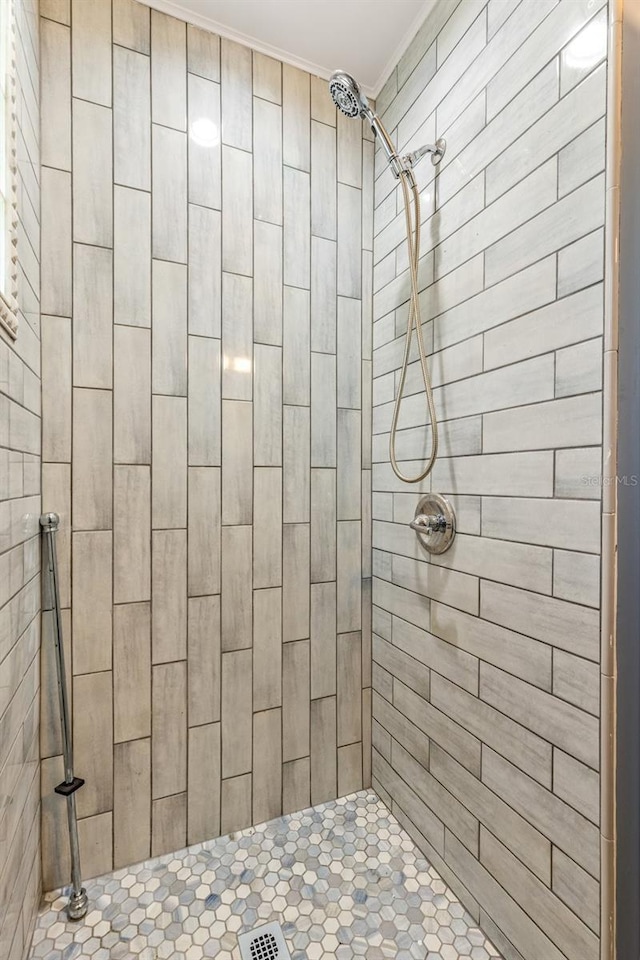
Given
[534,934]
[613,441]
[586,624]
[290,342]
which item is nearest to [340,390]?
[290,342]

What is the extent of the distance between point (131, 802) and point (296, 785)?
0.52m

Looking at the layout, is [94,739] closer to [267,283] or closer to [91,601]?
[91,601]

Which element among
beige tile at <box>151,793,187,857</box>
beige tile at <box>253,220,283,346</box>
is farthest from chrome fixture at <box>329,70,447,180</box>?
beige tile at <box>151,793,187,857</box>

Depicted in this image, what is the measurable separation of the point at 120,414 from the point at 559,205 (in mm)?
1196

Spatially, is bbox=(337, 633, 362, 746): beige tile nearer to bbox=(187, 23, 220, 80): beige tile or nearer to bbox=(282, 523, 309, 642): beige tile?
bbox=(282, 523, 309, 642): beige tile

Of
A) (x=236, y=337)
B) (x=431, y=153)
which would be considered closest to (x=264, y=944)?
(x=236, y=337)

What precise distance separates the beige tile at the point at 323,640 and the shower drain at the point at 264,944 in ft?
1.90

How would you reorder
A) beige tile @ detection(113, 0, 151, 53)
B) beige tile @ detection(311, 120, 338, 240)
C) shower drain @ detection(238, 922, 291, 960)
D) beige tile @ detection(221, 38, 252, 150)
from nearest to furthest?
shower drain @ detection(238, 922, 291, 960) < beige tile @ detection(113, 0, 151, 53) < beige tile @ detection(221, 38, 252, 150) < beige tile @ detection(311, 120, 338, 240)

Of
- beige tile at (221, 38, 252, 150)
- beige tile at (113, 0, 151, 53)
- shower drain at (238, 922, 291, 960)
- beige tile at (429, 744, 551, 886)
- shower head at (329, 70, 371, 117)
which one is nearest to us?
beige tile at (429, 744, 551, 886)

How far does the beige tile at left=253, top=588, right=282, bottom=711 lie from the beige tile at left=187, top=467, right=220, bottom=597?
0.17 meters

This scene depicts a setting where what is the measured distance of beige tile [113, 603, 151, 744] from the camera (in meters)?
1.30

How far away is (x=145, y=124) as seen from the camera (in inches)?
51.7

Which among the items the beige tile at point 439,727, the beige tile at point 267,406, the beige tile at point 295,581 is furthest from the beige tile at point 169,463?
the beige tile at point 439,727

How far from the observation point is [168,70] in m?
1.33
